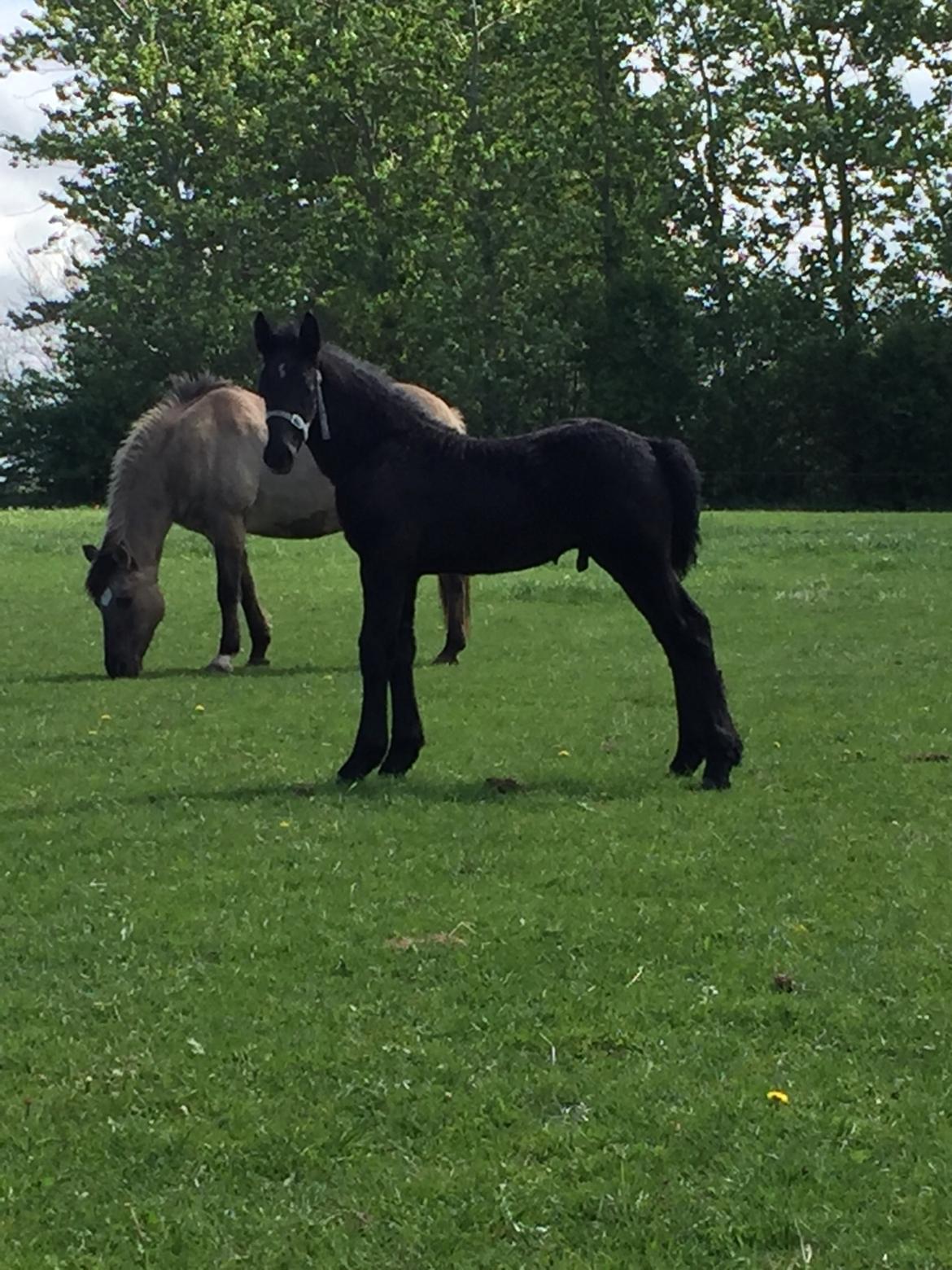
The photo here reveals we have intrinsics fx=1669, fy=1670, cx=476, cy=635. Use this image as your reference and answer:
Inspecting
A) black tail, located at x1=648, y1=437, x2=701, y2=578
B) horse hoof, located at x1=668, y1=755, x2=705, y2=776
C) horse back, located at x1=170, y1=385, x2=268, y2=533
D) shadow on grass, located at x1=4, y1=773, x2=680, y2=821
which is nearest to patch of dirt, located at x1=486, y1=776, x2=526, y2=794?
shadow on grass, located at x1=4, y1=773, x2=680, y2=821

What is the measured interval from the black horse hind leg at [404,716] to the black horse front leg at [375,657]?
103 mm

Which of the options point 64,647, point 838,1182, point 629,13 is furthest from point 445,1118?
point 629,13

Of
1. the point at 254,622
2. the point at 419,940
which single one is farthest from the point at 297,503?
the point at 419,940

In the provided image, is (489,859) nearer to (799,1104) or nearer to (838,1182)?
(799,1104)

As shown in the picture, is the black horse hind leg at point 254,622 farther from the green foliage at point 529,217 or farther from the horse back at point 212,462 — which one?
the green foliage at point 529,217

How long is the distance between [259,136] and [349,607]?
33.7m

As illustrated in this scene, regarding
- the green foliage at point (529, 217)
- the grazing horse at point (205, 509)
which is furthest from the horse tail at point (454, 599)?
the green foliage at point (529, 217)

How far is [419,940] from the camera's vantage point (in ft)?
19.1

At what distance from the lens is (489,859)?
6.96 metres

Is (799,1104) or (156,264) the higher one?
(156,264)

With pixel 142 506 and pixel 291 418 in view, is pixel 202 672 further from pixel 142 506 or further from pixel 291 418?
pixel 291 418

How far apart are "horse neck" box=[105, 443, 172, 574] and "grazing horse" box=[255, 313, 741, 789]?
18.0ft

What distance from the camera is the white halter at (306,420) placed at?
862 centimetres

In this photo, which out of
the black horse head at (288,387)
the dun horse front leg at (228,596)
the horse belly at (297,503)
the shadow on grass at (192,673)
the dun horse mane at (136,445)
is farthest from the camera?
the horse belly at (297,503)
